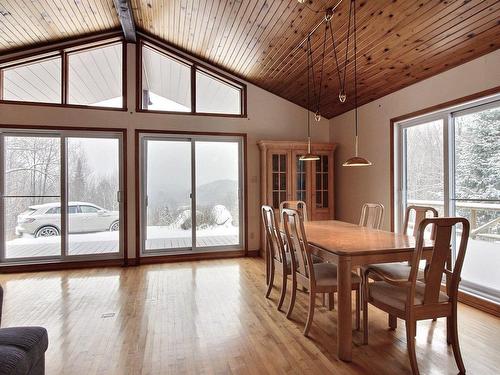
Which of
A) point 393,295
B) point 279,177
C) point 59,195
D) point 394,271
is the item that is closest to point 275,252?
point 394,271

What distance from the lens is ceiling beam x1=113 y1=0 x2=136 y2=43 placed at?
12.6 ft

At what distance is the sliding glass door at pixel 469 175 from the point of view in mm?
3119

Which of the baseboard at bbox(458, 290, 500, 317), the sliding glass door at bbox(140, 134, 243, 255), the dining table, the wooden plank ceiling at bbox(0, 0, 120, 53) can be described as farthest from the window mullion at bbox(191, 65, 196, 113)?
the baseboard at bbox(458, 290, 500, 317)

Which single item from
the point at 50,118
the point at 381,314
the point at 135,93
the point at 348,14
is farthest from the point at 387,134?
the point at 50,118

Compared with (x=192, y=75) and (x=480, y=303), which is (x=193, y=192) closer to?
(x=192, y=75)

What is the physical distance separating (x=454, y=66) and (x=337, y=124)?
7.86 feet

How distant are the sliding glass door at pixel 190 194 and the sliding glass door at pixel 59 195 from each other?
19.7 inches

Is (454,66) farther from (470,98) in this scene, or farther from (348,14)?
(348,14)

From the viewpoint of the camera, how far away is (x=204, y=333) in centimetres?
262

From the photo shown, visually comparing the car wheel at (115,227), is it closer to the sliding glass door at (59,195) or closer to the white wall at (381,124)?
the sliding glass door at (59,195)

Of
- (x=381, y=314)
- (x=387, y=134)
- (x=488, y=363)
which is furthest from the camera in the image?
(x=387, y=134)

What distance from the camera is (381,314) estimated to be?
301 centimetres

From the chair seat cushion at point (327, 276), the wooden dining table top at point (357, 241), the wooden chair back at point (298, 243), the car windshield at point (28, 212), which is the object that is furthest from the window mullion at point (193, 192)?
the chair seat cushion at point (327, 276)

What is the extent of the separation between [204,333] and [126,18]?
13.2 feet
